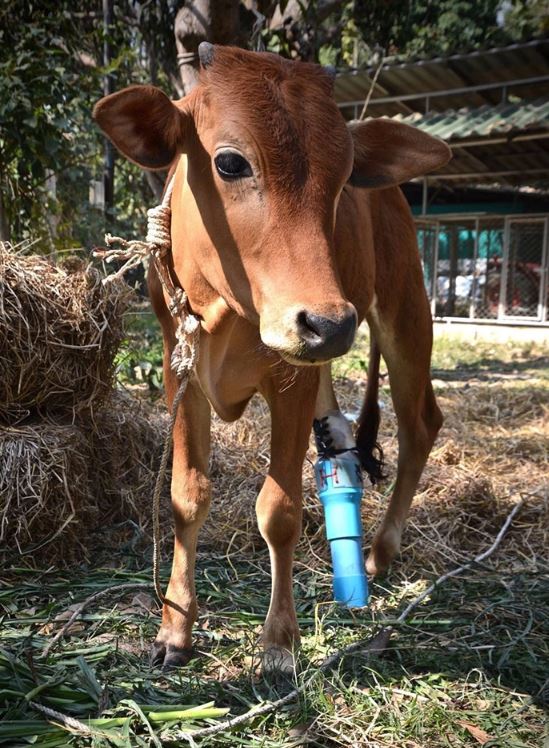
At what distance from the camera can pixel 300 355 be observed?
2033 millimetres

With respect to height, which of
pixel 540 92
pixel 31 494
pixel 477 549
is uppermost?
pixel 540 92

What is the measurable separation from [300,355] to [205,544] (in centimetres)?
221

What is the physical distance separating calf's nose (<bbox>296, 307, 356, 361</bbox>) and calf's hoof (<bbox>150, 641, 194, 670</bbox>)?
1.37 meters

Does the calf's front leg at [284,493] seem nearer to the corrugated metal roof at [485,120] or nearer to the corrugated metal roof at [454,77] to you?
the corrugated metal roof at [485,120]

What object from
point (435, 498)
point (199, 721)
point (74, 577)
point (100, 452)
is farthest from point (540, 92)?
point (199, 721)

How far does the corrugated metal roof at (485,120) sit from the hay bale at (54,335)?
7.00 meters

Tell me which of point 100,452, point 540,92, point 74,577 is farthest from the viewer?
point 540,92

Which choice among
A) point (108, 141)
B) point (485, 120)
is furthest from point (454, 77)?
point (108, 141)

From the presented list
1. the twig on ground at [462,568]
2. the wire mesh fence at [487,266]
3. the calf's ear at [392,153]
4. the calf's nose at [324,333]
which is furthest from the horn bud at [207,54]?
the wire mesh fence at [487,266]

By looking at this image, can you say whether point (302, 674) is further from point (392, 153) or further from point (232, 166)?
point (392, 153)

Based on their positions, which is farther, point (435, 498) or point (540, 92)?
point (540, 92)

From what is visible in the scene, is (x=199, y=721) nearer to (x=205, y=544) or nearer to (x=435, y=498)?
(x=205, y=544)

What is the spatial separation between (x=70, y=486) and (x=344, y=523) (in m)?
1.34

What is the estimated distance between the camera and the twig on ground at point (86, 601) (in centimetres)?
271
